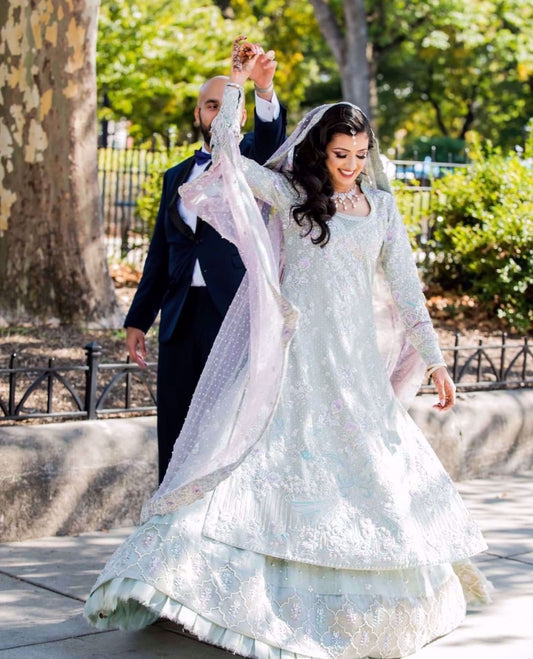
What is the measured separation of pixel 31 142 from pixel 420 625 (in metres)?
5.51

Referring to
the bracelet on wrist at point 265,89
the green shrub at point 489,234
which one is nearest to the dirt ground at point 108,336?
the green shrub at point 489,234

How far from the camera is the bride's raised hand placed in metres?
4.02

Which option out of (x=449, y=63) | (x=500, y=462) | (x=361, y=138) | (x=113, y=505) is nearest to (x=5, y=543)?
(x=113, y=505)

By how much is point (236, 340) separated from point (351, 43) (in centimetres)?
1900

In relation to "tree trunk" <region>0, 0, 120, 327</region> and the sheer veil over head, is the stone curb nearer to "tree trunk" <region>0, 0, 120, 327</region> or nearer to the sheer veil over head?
the sheer veil over head

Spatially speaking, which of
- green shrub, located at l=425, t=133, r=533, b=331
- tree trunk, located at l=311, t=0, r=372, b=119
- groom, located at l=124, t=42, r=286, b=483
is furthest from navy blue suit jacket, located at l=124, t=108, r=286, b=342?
tree trunk, located at l=311, t=0, r=372, b=119

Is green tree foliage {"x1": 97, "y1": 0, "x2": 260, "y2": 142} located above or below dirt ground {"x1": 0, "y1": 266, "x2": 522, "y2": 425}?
above

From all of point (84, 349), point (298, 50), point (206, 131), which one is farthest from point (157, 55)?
point (206, 131)

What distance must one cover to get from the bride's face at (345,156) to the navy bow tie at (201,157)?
728 mm

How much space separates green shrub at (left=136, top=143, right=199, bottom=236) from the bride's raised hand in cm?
791

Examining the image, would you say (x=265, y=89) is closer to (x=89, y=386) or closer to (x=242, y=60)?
(x=242, y=60)

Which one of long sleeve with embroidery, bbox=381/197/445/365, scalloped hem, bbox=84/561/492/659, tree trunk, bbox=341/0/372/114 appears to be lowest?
scalloped hem, bbox=84/561/492/659

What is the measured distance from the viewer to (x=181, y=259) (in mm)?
4695

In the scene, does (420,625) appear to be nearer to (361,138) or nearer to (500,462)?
(361,138)
